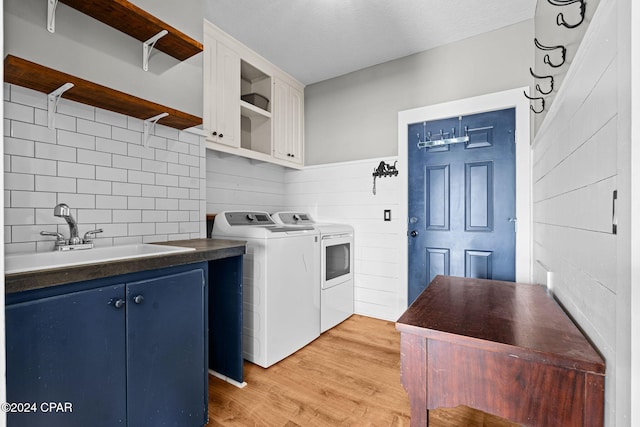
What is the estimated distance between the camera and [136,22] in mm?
1515

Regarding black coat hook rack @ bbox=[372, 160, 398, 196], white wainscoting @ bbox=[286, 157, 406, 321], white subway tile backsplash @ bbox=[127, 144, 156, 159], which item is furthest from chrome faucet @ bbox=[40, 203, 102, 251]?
black coat hook rack @ bbox=[372, 160, 398, 196]

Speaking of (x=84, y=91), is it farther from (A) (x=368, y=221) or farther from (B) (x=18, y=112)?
(A) (x=368, y=221)

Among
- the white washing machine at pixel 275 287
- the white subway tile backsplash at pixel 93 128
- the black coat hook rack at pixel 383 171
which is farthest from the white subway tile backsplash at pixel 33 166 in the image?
the black coat hook rack at pixel 383 171

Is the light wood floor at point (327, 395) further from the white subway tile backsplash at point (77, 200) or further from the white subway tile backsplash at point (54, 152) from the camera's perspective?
the white subway tile backsplash at point (54, 152)

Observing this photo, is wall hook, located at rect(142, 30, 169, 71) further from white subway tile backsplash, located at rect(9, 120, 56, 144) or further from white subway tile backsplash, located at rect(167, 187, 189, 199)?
white subway tile backsplash, located at rect(167, 187, 189, 199)

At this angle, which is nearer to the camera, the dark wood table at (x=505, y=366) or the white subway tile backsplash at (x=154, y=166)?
the dark wood table at (x=505, y=366)

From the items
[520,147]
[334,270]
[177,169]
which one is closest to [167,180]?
[177,169]

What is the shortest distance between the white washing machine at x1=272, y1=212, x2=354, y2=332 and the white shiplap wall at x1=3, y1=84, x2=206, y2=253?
1040 millimetres

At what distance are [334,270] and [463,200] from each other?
52.5 inches

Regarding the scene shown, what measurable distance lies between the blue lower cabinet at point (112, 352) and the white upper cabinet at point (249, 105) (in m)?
1.45

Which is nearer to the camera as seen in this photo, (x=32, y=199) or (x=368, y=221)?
(x=32, y=199)

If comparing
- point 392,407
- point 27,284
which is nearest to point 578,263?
point 392,407

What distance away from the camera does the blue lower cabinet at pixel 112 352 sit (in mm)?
931

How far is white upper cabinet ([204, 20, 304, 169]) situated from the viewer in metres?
2.37
